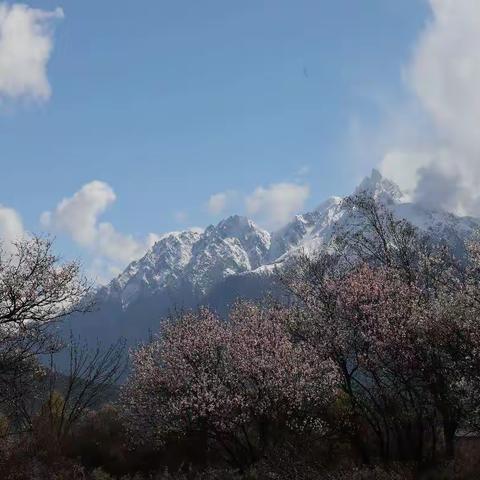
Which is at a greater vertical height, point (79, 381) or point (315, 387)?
point (79, 381)

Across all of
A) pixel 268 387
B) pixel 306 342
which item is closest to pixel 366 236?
pixel 306 342

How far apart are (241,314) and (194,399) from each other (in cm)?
1263

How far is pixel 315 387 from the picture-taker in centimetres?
2731

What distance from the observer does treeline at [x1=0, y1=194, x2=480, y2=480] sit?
21830mm

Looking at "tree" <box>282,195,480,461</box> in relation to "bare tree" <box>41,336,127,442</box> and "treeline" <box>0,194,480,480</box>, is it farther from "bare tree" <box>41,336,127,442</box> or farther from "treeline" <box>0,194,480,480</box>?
"bare tree" <box>41,336,127,442</box>

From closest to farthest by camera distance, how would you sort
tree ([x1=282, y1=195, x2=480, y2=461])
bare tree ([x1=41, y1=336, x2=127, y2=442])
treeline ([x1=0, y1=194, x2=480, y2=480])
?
treeline ([x1=0, y1=194, x2=480, y2=480])
tree ([x1=282, y1=195, x2=480, y2=461])
bare tree ([x1=41, y1=336, x2=127, y2=442])

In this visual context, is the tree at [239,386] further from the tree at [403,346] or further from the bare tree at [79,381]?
the bare tree at [79,381]

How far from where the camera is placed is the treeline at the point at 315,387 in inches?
859

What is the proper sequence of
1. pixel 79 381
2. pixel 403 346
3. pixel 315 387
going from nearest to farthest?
1. pixel 403 346
2. pixel 315 387
3. pixel 79 381

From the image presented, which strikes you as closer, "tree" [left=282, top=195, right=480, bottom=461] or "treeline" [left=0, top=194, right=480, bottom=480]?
"treeline" [left=0, top=194, right=480, bottom=480]

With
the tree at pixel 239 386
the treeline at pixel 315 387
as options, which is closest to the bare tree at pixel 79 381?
the treeline at pixel 315 387

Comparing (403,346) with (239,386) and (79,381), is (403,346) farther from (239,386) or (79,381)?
(79,381)

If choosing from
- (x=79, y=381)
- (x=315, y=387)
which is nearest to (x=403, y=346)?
(x=315, y=387)

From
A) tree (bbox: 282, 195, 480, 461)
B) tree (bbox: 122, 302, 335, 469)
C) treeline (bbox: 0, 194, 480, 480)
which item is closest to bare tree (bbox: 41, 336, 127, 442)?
treeline (bbox: 0, 194, 480, 480)
